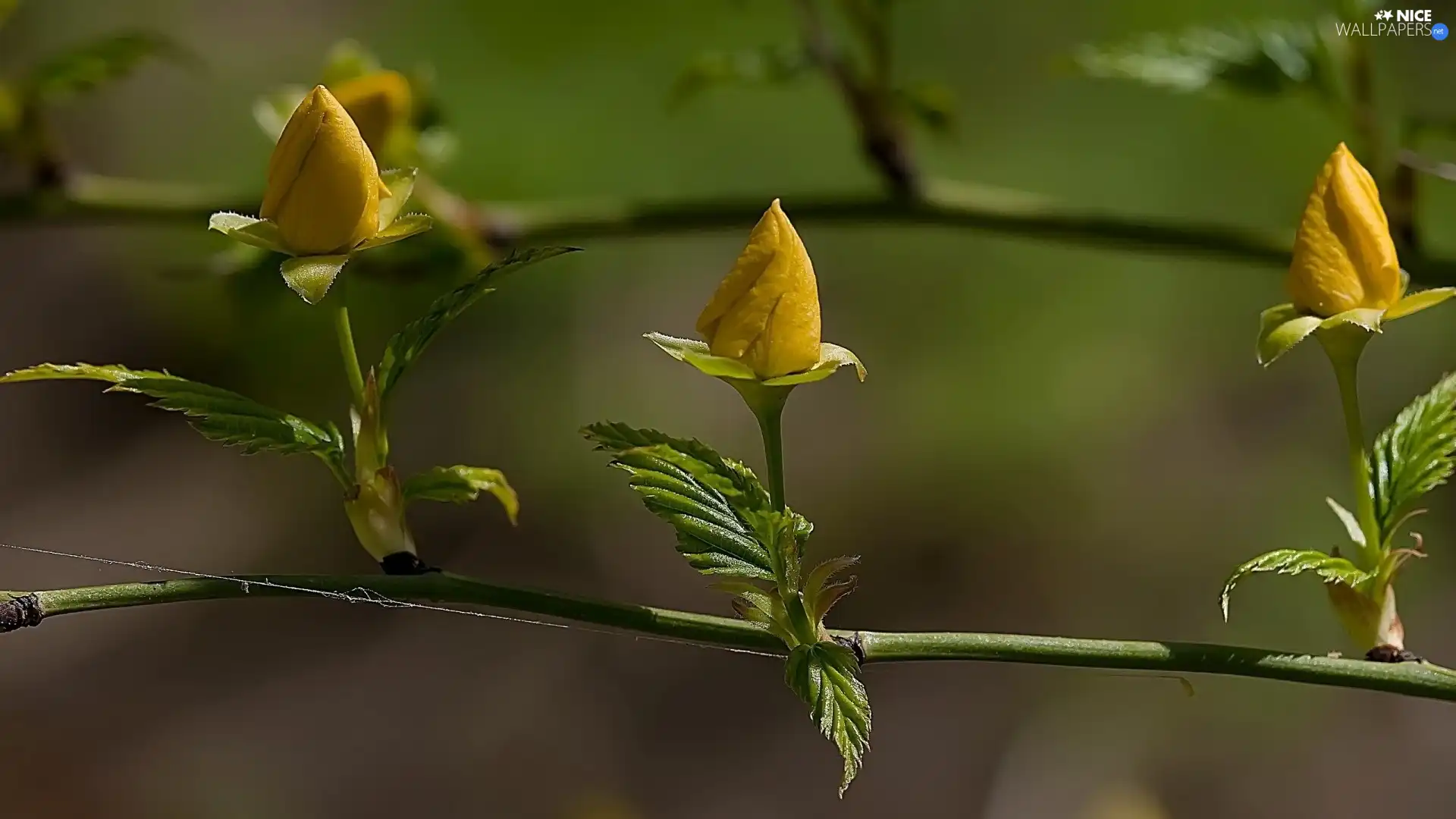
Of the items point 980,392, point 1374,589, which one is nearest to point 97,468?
point 980,392

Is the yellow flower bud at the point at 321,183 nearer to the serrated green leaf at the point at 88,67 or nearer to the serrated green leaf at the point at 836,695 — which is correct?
the serrated green leaf at the point at 836,695

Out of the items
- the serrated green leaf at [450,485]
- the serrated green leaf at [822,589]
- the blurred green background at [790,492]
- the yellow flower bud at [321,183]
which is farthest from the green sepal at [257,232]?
the blurred green background at [790,492]

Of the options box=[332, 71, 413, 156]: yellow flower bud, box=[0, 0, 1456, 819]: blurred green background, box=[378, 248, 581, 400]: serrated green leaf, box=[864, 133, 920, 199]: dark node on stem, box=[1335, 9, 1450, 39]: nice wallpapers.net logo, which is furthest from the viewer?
box=[0, 0, 1456, 819]: blurred green background

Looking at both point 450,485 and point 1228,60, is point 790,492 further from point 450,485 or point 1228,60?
point 450,485

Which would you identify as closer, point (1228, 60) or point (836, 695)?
point (836, 695)

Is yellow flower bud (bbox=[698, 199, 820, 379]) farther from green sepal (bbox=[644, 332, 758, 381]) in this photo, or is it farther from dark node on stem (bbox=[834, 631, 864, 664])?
dark node on stem (bbox=[834, 631, 864, 664])

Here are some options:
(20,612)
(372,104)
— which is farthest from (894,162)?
(20,612)

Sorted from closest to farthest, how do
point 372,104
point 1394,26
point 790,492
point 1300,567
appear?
1. point 1300,567
2. point 372,104
3. point 1394,26
4. point 790,492

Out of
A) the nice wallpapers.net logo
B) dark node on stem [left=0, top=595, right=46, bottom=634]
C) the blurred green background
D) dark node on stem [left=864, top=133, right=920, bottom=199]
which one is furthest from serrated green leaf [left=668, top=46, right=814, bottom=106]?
the blurred green background
